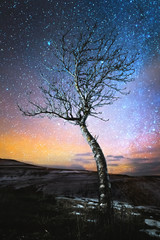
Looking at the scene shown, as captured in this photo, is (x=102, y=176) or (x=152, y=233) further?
(x=102, y=176)

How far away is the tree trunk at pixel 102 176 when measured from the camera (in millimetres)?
5719

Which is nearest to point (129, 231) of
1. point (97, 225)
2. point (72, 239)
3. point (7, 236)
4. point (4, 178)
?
point (97, 225)

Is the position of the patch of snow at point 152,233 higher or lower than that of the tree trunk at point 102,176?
lower

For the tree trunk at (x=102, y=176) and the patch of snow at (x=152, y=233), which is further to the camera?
the tree trunk at (x=102, y=176)

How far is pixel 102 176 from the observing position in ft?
20.8

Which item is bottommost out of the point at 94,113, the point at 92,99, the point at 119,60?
the point at 94,113

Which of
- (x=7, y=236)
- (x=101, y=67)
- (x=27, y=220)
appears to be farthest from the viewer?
(x=101, y=67)

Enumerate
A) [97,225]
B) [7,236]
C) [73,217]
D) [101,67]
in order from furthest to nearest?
1. [101,67]
2. [73,217]
3. [97,225]
4. [7,236]

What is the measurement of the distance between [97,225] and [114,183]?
9670mm

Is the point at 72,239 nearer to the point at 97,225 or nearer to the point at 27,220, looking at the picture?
the point at 97,225

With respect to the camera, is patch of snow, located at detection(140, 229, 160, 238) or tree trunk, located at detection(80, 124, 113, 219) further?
tree trunk, located at detection(80, 124, 113, 219)

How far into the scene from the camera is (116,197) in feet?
35.0

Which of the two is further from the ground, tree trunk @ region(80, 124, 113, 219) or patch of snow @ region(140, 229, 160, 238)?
tree trunk @ region(80, 124, 113, 219)

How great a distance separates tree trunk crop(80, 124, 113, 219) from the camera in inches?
225
